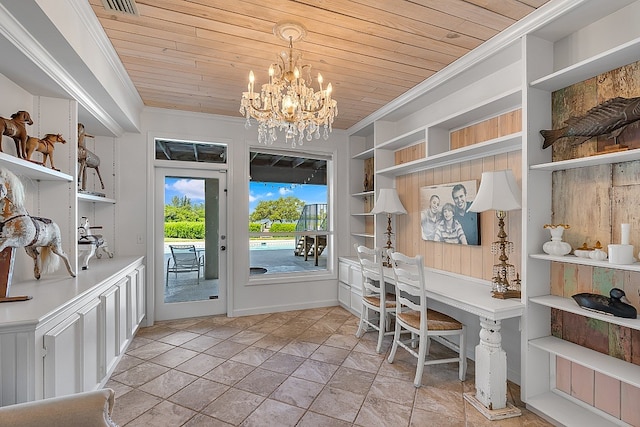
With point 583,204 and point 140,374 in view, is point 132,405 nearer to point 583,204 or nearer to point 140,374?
point 140,374

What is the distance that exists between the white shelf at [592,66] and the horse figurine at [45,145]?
346 centimetres

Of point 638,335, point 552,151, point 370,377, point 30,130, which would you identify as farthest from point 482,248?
point 30,130

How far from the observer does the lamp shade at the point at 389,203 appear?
3.70 metres

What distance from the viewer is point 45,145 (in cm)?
229

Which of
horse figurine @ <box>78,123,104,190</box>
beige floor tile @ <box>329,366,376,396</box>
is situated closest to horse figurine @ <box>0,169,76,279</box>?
horse figurine @ <box>78,123,104,190</box>

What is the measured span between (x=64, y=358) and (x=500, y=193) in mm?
2954

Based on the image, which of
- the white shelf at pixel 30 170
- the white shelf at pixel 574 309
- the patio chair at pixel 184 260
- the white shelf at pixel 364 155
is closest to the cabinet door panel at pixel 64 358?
the white shelf at pixel 30 170

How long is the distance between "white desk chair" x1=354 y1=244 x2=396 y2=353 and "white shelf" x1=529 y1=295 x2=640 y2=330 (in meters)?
1.33

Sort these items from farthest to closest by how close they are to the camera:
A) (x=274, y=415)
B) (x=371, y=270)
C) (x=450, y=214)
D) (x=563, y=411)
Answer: (x=371, y=270), (x=450, y=214), (x=274, y=415), (x=563, y=411)

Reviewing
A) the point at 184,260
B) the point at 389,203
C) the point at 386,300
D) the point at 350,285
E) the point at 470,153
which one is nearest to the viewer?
the point at 470,153

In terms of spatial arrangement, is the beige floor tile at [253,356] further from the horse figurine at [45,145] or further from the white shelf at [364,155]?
the white shelf at [364,155]

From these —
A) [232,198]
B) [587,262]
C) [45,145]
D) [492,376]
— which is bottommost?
[492,376]

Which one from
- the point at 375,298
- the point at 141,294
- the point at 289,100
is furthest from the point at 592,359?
the point at 141,294

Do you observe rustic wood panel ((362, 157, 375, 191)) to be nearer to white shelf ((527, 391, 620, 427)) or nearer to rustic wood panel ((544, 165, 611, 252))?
rustic wood panel ((544, 165, 611, 252))
